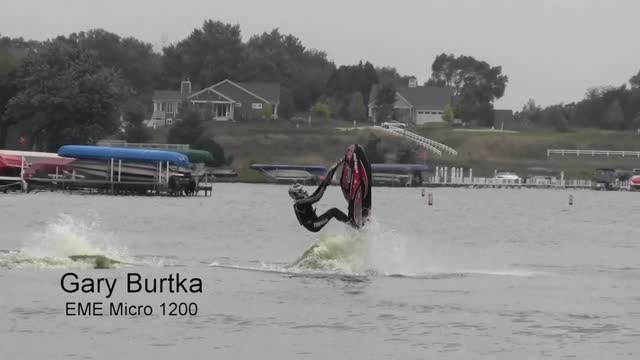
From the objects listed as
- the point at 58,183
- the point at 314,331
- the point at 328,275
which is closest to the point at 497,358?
the point at 314,331

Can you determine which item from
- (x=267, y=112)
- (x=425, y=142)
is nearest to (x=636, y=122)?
(x=425, y=142)

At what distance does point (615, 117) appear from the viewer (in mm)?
196625

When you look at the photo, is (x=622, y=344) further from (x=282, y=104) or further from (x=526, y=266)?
(x=282, y=104)

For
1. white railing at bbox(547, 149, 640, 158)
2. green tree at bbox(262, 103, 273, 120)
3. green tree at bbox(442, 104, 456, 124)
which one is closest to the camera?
white railing at bbox(547, 149, 640, 158)

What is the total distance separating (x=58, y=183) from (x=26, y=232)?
45.6 meters

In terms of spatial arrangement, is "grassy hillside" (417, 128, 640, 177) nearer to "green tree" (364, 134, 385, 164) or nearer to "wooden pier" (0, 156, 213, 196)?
"green tree" (364, 134, 385, 164)

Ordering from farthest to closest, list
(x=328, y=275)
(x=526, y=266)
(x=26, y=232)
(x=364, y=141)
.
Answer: (x=364, y=141), (x=26, y=232), (x=526, y=266), (x=328, y=275)

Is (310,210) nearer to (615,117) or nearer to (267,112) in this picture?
(267,112)

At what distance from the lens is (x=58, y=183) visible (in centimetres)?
9656

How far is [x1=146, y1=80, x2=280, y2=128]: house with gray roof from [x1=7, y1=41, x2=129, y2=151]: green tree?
56.3 meters

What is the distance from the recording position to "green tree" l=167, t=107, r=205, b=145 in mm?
149750

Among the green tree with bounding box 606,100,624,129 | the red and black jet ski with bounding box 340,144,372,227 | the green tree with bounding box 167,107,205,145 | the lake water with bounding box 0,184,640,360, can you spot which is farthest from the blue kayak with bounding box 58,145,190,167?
the green tree with bounding box 606,100,624,129

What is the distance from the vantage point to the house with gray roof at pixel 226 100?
191125 millimetres

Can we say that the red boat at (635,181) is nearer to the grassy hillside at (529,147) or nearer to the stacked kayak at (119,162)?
the grassy hillside at (529,147)
